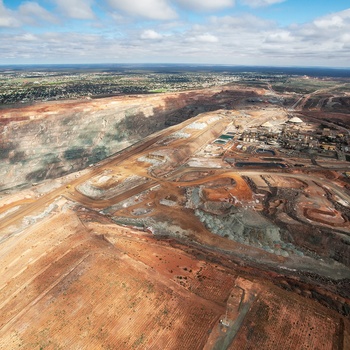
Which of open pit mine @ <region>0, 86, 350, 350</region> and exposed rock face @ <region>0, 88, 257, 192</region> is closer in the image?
open pit mine @ <region>0, 86, 350, 350</region>

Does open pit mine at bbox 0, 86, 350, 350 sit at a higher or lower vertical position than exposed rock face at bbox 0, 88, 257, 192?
higher

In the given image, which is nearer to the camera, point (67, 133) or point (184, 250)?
point (184, 250)

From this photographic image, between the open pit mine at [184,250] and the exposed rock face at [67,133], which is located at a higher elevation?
the open pit mine at [184,250]

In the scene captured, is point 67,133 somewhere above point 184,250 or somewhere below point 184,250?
below

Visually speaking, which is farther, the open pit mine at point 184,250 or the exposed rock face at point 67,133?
the exposed rock face at point 67,133

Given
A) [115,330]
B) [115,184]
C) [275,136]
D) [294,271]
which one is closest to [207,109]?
[275,136]
